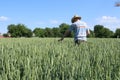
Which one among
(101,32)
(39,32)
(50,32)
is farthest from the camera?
(39,32)

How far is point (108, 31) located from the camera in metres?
82.4

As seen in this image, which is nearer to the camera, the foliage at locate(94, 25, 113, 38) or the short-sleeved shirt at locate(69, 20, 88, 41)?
the short-sleeved shirt at locate(69, 20, 88, 41)

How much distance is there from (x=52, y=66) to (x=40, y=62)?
0.36 meters

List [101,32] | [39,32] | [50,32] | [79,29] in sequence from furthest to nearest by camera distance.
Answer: [39,32]
[101,32]
[50,32]
[79,29]

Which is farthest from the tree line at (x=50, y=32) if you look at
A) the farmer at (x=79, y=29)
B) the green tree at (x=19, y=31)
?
the farmer at (x=79, y=29)

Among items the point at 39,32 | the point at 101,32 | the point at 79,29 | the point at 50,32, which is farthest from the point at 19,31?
the point at 79,29

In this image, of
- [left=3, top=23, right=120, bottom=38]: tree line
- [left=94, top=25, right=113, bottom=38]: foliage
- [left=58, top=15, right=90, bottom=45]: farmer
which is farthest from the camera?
[left=94, top=25, right=113, bottom=38]: foliage

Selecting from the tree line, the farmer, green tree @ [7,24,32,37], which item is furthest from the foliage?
the farmer

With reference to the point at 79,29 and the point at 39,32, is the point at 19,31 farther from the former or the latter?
the point at 79,29

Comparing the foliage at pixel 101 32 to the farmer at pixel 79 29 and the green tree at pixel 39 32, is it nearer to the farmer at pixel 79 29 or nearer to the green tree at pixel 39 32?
the green tree at pixel 39 32

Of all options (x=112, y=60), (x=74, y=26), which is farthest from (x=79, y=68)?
(x=74, y=26)

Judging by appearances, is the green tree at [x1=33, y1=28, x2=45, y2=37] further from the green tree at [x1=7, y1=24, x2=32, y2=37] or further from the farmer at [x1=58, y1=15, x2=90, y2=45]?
the farmer at [x1=58, y1=15, x2=90, y2=45]

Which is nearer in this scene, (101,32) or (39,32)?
(101,32)

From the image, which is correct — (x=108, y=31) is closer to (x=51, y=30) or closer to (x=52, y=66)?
(x=51, y=30)
